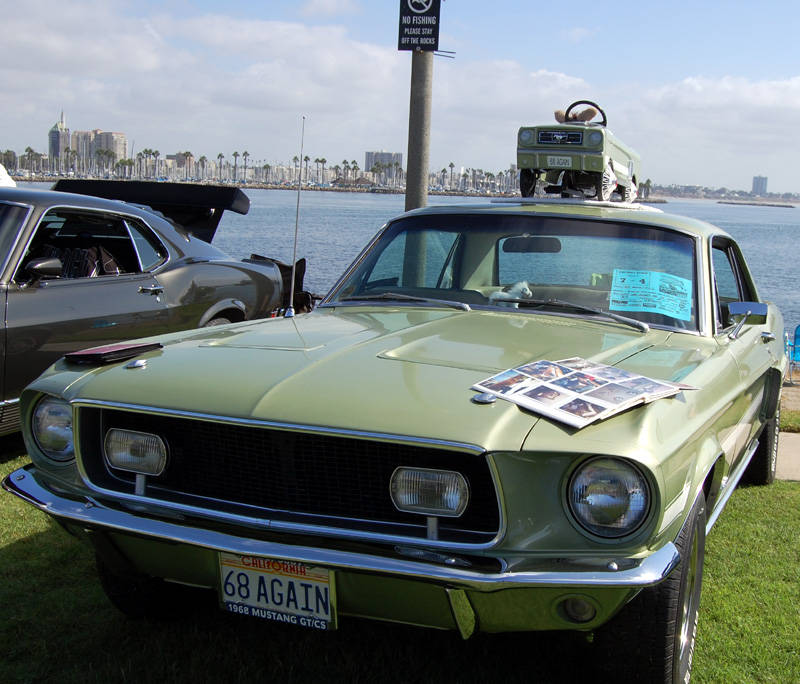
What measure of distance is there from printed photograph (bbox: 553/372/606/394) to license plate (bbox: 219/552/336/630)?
89 cm

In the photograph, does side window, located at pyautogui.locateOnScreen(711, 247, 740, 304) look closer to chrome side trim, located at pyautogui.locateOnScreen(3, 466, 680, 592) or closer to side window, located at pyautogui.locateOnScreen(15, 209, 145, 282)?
chrome side trim, located at pyautogui.locateOnScreen(3, 466, 680, 592)

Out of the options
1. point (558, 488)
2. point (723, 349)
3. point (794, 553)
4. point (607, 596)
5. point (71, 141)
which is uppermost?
point (71, 141)

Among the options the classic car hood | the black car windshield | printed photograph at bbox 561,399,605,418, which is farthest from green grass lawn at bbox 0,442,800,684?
the black car windshield

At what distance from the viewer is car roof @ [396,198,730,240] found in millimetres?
4043

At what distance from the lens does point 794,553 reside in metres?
4.29

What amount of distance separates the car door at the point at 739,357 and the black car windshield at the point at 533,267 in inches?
10.6

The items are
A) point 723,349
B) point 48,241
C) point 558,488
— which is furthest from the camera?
point 48,241

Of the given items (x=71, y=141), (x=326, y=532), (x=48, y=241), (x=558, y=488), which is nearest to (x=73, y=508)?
(x=326, y=532)

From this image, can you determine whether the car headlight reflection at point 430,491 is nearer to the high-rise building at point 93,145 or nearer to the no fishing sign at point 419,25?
the no fishing sign at point 419,25

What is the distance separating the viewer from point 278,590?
2.57m

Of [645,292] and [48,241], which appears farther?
[48,241]

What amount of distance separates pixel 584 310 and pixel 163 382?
1.84m

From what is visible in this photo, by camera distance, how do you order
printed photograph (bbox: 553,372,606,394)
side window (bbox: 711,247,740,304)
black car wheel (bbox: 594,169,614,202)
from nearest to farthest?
printed photograph (bbox: 553,372,606,394)
side window (bbox: 711,247,740,304)
black car wheel (bbox: 594,169,614,202)

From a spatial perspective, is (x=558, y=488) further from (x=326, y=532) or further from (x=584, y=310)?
(x=584, y=310)
